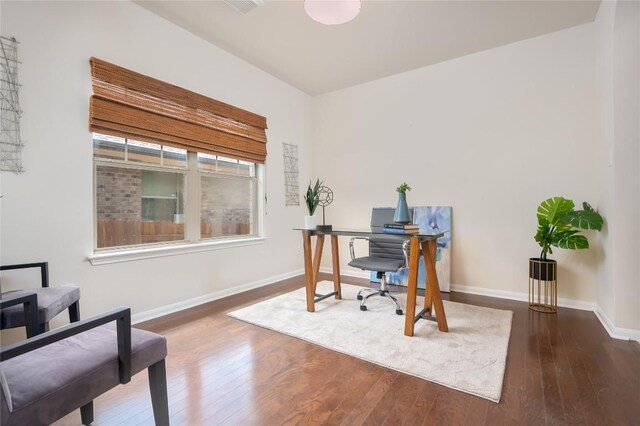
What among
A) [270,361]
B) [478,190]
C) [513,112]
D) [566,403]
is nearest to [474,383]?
[566,403]

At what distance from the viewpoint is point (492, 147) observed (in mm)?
3572

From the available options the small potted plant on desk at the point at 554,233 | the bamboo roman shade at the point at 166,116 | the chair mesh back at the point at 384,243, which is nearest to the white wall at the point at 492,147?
the small potted plant on desk at the point at 554,233

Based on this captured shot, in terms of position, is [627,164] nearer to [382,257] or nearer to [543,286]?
[543,286]

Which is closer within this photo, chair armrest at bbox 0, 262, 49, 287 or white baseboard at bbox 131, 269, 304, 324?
chair armrest at bbox 0, 262, 49, 287

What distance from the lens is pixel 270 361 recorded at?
2.08 m

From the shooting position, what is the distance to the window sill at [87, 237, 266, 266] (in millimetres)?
2557

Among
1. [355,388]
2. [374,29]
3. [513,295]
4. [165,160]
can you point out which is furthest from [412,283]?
[165,160]

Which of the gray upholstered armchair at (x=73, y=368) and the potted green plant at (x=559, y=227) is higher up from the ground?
the potted green plant at (x=559, y=227)

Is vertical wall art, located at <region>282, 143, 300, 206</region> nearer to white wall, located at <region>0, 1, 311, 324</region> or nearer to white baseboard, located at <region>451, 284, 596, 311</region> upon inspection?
white wall, located at <region>0, 1, 311, 324</region>

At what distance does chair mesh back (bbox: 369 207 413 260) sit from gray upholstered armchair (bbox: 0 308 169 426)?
2.34 m

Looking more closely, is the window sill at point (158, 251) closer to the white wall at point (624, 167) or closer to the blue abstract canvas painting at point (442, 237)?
the blue abstract canvas painting at point (442, 237)

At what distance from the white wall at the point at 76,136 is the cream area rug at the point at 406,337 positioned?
954 millimetres

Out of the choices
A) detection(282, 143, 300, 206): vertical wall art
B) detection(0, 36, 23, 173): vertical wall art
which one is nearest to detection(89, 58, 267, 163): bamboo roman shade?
detection(0, 36, 23, 173): vertical wall art

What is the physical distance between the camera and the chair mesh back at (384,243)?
3265mm
